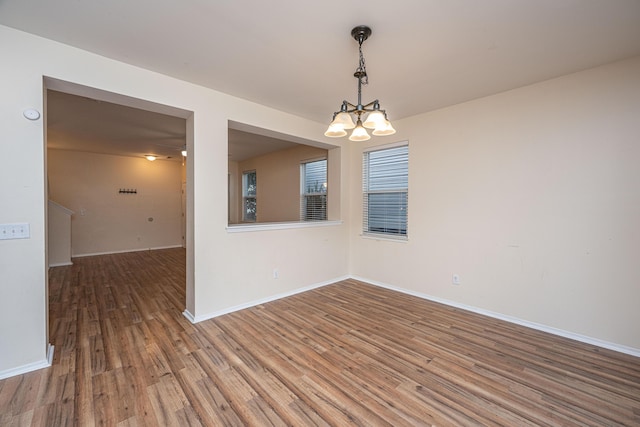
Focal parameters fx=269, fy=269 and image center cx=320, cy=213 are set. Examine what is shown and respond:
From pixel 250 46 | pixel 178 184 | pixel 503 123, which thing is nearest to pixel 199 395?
pixel 250 46

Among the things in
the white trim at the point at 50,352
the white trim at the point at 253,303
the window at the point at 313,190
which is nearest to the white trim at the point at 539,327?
the white trim at the point at 253,303

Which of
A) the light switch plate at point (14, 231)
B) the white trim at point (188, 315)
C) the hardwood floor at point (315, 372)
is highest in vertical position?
the light switch plate at point (14, 231)

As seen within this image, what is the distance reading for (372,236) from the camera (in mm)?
4316

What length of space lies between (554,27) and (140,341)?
420cm

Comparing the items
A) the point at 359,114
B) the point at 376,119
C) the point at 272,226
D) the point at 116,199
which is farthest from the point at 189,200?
the point at 116,199

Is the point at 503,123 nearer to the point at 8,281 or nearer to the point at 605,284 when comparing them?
the point at 605,284

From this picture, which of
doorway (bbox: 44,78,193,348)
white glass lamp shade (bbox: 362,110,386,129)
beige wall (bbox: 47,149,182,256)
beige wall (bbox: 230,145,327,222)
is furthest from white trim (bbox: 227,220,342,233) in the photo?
beige wall (bbox: 47,149,182,256)

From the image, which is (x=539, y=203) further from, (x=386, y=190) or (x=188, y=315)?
(x=188, y=315)

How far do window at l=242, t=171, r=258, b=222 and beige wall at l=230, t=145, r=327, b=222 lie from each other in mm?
255

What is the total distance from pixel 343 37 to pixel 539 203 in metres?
2.53

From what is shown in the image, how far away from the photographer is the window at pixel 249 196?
7.22 m

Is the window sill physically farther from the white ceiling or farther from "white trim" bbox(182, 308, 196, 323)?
"white trim" bbox(182, 308, 196, 323)

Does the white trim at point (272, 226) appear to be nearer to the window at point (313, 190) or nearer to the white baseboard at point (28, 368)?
the window at point (313, 190)

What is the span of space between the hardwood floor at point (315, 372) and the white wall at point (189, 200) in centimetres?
34
